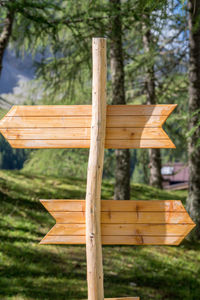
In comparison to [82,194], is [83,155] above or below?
above

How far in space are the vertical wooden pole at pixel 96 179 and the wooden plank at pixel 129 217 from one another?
0.09 meters

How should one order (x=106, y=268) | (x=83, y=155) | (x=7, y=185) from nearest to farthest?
(x=106, y=268), (x=7, y=185), (x=83, y=155)

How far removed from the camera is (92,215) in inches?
82.6

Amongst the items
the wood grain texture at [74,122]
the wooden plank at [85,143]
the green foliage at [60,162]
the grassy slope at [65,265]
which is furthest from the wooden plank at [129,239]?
the green foliage at [60,162]

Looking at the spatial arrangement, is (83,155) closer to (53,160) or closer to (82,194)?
(53,160)

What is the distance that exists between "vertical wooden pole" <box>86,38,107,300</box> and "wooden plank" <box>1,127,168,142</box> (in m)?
0.10

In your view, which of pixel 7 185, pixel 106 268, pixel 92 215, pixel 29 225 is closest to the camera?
pixel 92 215

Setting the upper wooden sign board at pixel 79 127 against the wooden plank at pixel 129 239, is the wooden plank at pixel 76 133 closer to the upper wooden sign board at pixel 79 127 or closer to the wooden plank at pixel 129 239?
the upper wooden sign board at pixel 79 127

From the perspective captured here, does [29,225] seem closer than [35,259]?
No

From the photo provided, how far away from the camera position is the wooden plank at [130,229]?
2.17m

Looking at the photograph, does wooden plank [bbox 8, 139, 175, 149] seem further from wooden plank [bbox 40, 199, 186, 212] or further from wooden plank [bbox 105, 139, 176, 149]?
wooden plank [bbox 40, 199, 186, 212]

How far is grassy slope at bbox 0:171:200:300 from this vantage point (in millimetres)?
4734

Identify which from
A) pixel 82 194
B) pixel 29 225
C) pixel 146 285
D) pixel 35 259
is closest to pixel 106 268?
pixel 146 285

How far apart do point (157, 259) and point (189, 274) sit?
0.70 metres
